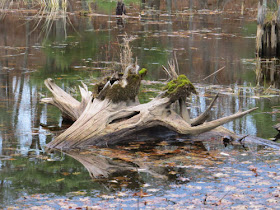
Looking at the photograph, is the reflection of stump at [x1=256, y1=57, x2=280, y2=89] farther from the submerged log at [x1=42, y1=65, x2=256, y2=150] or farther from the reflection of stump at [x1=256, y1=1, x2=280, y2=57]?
the submerged log at [x1=42, y1=65, x2=256, y2=150]

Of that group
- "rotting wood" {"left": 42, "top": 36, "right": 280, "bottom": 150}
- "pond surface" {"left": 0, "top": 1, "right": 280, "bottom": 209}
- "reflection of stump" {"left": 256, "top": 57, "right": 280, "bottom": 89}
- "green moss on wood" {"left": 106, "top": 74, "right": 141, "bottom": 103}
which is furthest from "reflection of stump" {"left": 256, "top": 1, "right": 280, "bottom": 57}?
"green moss on wood" {"left": 106, "top": 74, "right": 141, "bottom": 103}

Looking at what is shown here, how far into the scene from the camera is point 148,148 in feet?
29.0

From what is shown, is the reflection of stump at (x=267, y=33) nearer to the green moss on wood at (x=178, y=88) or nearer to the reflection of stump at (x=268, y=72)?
the reflection of stump at (x=268, y=72)

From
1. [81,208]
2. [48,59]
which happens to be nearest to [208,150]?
[81,208]

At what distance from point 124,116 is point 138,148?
0.75 m

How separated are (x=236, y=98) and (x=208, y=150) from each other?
460 cm

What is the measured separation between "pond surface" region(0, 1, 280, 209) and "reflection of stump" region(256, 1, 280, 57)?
0.68m

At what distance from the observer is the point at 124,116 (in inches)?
366

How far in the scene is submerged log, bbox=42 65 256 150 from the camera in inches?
349

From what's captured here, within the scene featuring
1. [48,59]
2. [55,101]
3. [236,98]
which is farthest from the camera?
[48,59]

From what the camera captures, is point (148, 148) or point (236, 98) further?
point (236, 98)

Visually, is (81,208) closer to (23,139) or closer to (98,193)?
(98,193)

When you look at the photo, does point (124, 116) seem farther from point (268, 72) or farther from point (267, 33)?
point (267, 33)

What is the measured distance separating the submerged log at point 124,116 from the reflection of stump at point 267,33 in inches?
419
